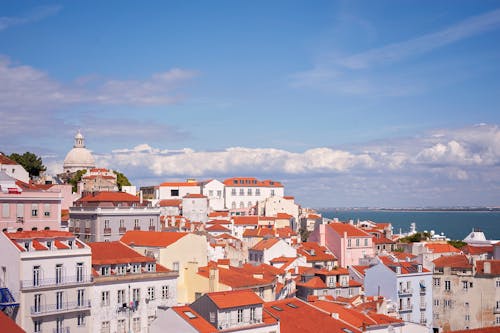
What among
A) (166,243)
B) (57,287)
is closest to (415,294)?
(166,243)

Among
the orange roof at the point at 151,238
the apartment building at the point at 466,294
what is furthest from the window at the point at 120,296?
the apartment building at the point at 466,294

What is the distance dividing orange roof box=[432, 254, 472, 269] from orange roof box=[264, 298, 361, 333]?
24.9m

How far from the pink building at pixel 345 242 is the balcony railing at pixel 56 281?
4514 centimetres

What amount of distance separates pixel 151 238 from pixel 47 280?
15846 mm

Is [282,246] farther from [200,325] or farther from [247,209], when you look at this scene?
[247,209]

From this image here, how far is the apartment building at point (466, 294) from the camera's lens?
233 feet

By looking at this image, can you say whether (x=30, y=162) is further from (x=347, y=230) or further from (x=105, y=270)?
(x=105, y=270)

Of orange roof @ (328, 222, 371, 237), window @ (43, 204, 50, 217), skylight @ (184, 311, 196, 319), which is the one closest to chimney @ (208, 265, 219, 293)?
skylight @ (184, 311, 196, 319)

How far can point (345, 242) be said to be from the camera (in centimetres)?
9050

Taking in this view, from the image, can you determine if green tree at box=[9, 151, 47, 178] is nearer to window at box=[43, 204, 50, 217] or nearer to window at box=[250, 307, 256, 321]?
window at box=[43, 204, 50, 217]

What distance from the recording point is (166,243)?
6206 cm

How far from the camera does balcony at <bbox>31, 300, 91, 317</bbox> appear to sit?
48469 mm

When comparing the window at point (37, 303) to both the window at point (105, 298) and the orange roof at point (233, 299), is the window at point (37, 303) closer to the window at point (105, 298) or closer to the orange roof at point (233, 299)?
the window at point (105, 298)

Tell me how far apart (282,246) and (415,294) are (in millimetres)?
18968
